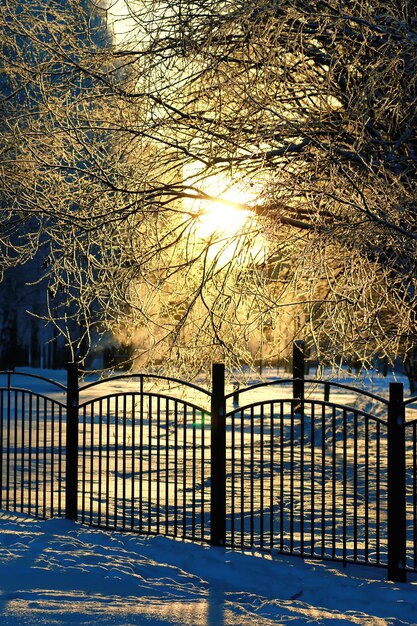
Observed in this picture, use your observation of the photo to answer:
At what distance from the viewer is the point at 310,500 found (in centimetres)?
1184

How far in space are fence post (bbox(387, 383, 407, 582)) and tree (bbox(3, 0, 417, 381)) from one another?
1939 millimetres

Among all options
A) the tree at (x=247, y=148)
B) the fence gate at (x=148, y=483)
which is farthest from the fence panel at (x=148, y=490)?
the tree at (x=247, y=148)

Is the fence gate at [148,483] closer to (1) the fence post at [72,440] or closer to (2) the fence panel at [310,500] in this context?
(1) the fence post at [72,440]

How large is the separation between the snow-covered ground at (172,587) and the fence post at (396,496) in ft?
0.53

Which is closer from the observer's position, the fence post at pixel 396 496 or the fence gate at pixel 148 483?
the fence post at pixel 396 496

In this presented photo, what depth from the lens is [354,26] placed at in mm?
10195

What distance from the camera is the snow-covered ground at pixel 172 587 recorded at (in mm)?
6289

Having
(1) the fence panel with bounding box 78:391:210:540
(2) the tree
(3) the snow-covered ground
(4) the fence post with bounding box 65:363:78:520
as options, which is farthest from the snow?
(2) the tree

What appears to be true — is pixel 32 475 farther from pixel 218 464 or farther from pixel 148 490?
pixel 218 464

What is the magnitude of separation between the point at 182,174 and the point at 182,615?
7.09 m

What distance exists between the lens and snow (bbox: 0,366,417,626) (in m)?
6.30

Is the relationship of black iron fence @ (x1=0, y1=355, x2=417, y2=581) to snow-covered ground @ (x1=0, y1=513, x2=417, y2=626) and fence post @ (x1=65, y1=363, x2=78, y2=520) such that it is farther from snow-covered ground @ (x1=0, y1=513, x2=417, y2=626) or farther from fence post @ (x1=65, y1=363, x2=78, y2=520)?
snow-covered ground @ (x1=0, y1=513, x2=417, y2=626)

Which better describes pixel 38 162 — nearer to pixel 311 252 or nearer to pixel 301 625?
pixel 311 252

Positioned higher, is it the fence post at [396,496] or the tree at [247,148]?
the tree at [247,148]
